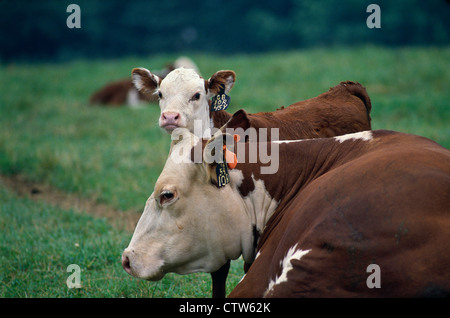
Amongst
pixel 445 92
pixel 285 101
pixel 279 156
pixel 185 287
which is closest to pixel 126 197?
pixel 185 287

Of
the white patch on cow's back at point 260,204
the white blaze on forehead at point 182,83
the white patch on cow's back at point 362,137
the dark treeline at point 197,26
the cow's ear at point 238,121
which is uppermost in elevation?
the dark treeline at point 197,26

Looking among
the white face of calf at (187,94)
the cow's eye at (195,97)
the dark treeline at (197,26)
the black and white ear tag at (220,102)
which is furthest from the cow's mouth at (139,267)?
the dark treeline at (197,26)

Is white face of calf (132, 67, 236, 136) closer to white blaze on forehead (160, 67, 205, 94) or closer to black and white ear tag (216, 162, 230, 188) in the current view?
white blaze on forehead (160, 67, 205, 94)

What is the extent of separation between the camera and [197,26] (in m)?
34.8

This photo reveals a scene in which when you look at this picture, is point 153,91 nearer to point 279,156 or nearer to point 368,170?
point 279,156

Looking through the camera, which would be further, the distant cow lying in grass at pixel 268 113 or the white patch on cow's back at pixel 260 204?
the distant cow lying in grass at pixel 268 113

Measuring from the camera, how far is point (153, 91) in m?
5.84

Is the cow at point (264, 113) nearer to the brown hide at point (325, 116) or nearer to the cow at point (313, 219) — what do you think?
the brown hide at point (325, 116)

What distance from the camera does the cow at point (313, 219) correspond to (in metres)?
2.51

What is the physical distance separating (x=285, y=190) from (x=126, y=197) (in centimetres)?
402

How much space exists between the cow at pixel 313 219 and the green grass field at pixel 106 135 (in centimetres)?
117

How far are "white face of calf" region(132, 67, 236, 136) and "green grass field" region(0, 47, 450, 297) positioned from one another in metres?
1.32

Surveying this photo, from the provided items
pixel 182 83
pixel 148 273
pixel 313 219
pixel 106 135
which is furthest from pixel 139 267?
pixel 106 135
